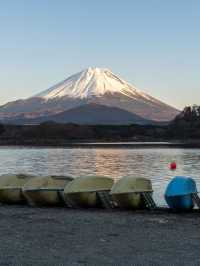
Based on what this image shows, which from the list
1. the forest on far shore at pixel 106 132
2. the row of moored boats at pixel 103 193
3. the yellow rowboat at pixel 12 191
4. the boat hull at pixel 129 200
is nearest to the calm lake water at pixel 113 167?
the row of moored boats at pixel 103 193

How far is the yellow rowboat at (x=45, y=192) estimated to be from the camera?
20156 millimetres

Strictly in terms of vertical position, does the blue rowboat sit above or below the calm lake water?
above

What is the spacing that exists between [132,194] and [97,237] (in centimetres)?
569

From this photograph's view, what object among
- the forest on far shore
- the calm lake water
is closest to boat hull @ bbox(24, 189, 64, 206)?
the calm lake water

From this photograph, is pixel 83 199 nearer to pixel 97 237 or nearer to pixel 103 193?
pixel 103 193

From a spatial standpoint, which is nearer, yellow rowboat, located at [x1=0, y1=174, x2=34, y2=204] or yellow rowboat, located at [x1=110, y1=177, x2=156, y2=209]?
yellow rowboat, located at [x1=110, y1=177, x2=156, y2=209]

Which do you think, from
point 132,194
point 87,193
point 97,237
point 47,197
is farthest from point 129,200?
point 97,237

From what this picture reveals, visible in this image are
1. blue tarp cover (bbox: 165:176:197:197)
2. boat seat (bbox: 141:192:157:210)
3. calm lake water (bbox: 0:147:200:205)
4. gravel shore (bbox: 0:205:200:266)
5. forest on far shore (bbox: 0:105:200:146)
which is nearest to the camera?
gravel shore (bbox: 0:205:200:266)

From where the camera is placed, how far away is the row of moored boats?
61.9ft

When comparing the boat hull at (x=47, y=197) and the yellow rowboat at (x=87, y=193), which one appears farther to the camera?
the boat hull at (x=47, y=197)

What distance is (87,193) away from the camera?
19.5 metres

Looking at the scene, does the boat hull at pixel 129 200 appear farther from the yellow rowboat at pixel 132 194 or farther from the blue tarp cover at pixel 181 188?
the blue tarp cover at pixel 181 188

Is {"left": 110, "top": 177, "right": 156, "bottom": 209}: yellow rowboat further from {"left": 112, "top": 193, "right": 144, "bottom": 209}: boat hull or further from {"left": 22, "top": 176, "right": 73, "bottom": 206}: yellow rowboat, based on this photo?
{"left": 22, "top": 176, "right": 73, "bottom": 206}: yellow rowboat

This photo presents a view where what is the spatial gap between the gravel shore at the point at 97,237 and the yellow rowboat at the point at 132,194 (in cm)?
63
